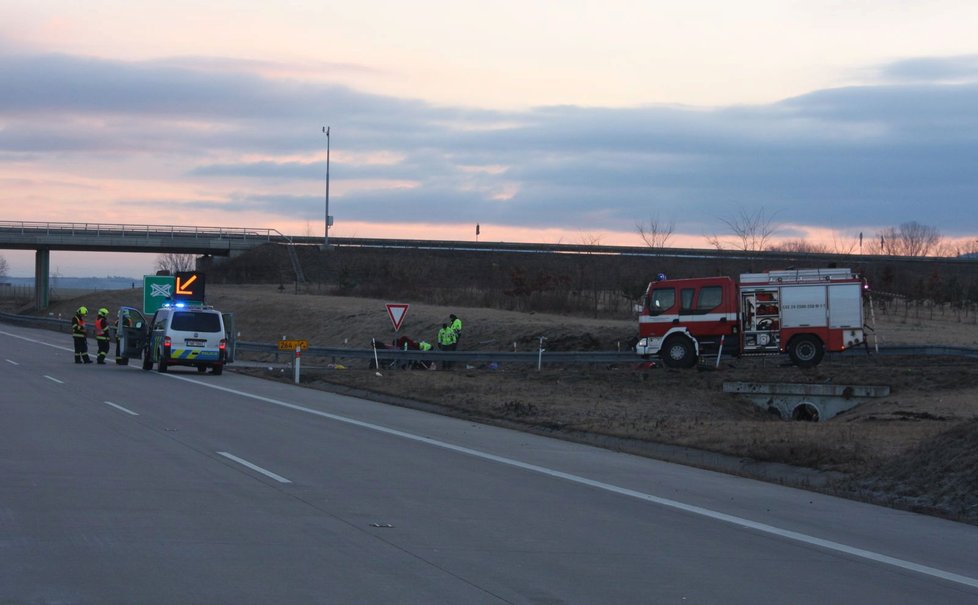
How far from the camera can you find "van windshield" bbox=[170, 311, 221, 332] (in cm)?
3375

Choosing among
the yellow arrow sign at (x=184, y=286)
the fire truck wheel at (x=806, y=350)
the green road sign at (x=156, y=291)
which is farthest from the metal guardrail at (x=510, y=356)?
the green road sign at (x=156, y=291)

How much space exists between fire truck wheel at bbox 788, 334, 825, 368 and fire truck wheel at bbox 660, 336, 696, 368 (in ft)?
9.75

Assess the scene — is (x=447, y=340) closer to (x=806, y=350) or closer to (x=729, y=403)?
(x=729, y=403)

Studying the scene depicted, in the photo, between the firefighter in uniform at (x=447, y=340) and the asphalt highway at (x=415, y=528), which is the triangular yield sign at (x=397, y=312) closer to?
the firefighter in uniform at (x=447, y=340)

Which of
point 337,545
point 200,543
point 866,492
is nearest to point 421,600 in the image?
point 337,545

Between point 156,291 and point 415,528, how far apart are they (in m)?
42.1

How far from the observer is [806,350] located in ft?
107

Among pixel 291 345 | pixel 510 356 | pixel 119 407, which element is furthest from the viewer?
pixel 510 356

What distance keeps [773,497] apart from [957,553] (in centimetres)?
335

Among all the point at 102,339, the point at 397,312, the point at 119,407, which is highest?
the point at 397,312

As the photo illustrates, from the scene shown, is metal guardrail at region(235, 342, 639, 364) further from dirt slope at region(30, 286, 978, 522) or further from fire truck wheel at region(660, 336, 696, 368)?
fire truck wheel at region(660, 336, 696, 368)

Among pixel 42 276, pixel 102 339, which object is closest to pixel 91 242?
pixel 42 276

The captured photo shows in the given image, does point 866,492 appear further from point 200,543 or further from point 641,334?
point 641,334

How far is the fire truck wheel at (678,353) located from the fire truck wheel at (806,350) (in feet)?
9.75
